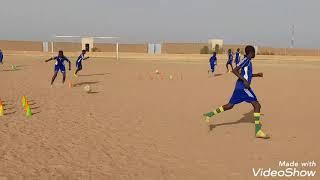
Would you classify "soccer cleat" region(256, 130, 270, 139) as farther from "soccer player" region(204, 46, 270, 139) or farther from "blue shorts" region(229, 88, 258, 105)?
"blue shorts" region(229, 88, 258, 105)

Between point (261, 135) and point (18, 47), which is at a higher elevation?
point (18, 47)

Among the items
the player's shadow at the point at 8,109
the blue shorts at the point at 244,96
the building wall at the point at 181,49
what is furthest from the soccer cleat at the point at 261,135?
the building wall at the point at 181,49

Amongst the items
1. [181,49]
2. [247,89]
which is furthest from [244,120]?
[181,49]

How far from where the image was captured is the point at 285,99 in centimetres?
1555

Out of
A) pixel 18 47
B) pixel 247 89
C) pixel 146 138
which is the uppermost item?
pixel 18 47

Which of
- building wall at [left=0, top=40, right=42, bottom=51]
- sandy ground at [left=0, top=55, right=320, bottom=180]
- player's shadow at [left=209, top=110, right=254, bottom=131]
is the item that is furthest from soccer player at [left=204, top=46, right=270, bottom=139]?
building wall at [left=0, top=40, right=42, bottom=51]

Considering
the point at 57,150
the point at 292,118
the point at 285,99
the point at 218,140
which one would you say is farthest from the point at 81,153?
the point at 285,99

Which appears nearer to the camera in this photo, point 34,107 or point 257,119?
point 257,119

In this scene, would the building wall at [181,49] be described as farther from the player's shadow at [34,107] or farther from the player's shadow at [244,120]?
the player's shadow at [244,120]

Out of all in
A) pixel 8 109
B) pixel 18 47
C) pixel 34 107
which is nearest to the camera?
pixel 8 109

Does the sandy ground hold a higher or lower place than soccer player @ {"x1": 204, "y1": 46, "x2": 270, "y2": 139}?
lower

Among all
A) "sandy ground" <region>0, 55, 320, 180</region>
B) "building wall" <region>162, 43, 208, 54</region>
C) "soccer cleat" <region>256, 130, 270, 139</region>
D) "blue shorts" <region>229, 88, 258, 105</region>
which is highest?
"building wall" <region>162, 43, 208, 54</region>

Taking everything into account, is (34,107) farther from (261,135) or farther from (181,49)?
(181,49)

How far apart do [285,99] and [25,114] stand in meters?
8.75
